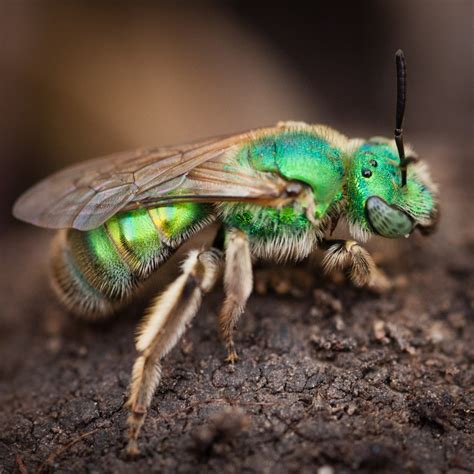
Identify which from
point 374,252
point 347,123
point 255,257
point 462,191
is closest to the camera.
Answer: point 255,257

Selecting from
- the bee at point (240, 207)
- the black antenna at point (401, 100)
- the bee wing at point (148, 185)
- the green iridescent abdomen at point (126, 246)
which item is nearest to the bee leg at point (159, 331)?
the bee at point (240, 207)

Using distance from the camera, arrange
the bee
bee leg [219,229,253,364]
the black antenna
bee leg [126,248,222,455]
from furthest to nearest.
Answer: the bee
the black antenna
bee leg [219,229,253,364]
bee leg [126,248,222,455]

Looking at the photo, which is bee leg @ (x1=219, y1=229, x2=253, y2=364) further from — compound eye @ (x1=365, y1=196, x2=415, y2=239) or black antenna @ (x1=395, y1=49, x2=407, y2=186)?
black antenna @ (x1=395, y1=49, x2=407, y2=186)

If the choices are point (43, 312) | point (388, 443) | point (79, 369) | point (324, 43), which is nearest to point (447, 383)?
point (388, 443)

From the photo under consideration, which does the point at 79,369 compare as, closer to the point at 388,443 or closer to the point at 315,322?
the point at 315,322

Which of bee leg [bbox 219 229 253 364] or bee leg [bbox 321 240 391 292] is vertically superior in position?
bee leg [bbox 321 240 391 292]

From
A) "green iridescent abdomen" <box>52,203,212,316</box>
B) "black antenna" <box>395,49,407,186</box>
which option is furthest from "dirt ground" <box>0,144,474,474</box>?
"black antenna" <box>395,49,407,186</box>

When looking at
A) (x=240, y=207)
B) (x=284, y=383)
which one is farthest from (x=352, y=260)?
(x=284, y=383)
